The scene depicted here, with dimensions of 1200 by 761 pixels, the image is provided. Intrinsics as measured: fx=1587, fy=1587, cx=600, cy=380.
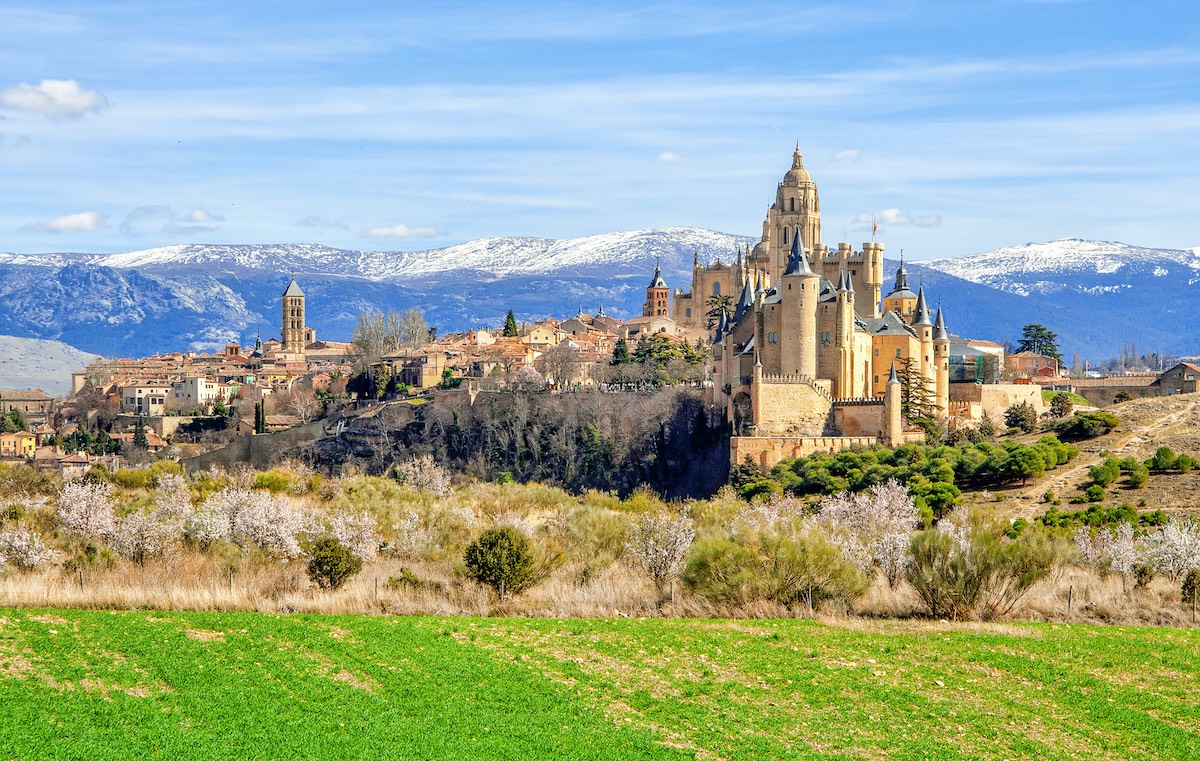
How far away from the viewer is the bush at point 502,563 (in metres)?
33.1

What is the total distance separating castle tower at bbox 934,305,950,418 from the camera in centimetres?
7112

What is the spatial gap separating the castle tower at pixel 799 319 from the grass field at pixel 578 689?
125 ft

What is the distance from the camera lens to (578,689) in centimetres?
2489

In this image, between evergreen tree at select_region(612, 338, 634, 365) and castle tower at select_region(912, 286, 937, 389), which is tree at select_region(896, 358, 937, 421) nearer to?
castle tower at select_region(912, 286, 937, 389)

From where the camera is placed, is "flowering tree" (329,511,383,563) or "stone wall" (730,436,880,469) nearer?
"flowering tree" (329,511,383,563)

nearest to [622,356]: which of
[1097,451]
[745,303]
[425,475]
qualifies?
[745,303]

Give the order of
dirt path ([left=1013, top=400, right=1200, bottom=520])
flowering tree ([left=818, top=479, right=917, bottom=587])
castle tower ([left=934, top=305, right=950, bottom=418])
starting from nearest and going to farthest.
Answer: flowering tree ([left=818, top=479, right=917, bottom=587])
dirt path ([left=1013, top=400, right=1200, bottom=520])
castle tower ([left=934, top=305, right=950, bottom=418])

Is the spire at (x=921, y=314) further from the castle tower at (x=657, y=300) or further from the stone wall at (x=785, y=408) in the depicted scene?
the castle tower at (x=657, y=300)

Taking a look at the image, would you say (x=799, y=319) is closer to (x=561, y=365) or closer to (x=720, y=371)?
(x=720, y=371)

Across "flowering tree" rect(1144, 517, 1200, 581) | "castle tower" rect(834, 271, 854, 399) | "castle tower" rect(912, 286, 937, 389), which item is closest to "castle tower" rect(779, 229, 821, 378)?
"castle tower" rect(834, 271, 854, 399)

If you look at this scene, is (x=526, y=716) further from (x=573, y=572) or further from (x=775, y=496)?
(x=775, y=496)

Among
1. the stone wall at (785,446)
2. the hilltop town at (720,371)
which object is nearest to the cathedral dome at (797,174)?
the hilltop town at (720,371)

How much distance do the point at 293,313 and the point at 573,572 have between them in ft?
404

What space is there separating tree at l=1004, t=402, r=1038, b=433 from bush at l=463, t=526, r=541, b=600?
126 feet
